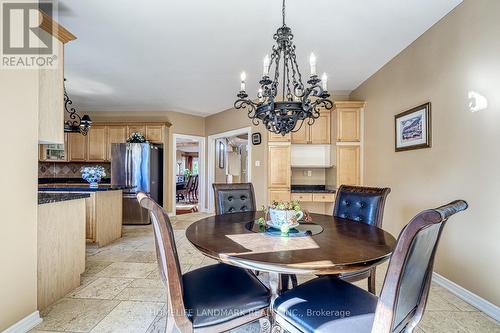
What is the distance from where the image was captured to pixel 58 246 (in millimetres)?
2123

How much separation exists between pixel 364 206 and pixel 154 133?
15.5ft

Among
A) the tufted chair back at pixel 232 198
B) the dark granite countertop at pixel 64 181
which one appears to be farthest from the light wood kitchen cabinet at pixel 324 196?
the dark granite countertop at pixel 64 181

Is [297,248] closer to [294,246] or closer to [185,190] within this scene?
[294,246]

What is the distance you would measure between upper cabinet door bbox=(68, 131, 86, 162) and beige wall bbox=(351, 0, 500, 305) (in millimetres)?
5990

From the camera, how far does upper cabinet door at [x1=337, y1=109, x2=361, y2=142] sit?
4.16 meters

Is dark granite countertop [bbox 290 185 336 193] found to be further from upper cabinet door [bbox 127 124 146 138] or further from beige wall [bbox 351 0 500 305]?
upper cabinet door [bbox 127 124 146 138]

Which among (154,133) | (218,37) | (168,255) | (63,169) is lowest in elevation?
(168,255)

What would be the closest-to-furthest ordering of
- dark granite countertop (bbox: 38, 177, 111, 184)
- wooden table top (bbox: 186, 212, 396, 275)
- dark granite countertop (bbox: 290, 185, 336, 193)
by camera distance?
wooden table top (bbox: 186, 212, 396, 275)
dark granite countertop (bbox: 290, 185, 336, 193)
dark granite countertop (bbox: 38, 177, 111, 184)

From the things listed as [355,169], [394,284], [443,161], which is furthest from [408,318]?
[355,169]

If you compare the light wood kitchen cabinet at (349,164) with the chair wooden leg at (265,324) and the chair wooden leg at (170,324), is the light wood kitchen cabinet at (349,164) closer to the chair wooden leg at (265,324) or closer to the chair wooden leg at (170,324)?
the chair wooden leg at (265,324)

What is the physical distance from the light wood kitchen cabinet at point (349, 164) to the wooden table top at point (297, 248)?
2.51m

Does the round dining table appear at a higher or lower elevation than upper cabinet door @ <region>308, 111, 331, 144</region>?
lower

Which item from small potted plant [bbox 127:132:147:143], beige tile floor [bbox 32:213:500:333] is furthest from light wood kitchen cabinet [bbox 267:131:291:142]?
small potted plant [bbox 127:132:147:143]

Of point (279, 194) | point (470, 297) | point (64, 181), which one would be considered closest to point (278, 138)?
point (279, 194)
